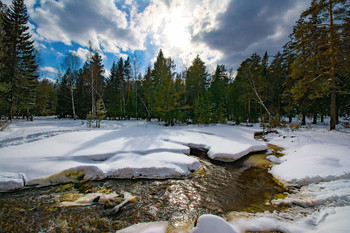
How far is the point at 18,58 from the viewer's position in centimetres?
1817

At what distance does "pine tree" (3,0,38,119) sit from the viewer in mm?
17272

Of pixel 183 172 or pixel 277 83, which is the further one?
pixel 277 83

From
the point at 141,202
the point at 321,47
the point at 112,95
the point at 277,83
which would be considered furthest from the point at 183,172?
the point at 112,95

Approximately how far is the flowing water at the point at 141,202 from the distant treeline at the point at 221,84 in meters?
11.0

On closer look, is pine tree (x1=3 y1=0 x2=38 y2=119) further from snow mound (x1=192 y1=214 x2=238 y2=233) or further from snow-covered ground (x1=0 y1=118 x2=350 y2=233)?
snow mound (x1=192 y1=214 x2=238 y2=233)

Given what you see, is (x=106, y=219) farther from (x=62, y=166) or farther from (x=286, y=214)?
(x=286, y=214)

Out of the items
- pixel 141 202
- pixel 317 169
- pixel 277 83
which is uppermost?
pixel 277 83

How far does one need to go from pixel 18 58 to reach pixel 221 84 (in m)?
34.1

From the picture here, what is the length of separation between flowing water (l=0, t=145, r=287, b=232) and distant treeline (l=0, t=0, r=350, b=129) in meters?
11.0

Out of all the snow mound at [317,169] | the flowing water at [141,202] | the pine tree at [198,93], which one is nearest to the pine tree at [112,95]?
the pine tree at [198,93]

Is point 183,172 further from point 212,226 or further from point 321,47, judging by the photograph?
point 321,47

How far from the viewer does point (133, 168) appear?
5.73 m

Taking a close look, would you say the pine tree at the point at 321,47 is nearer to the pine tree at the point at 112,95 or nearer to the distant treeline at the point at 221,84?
the distant treeline at the point at 221,84

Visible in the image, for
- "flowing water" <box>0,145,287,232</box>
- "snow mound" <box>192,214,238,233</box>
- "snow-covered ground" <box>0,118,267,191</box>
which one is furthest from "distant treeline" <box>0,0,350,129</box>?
"snow mound" <box>192,214,238,233</box>
